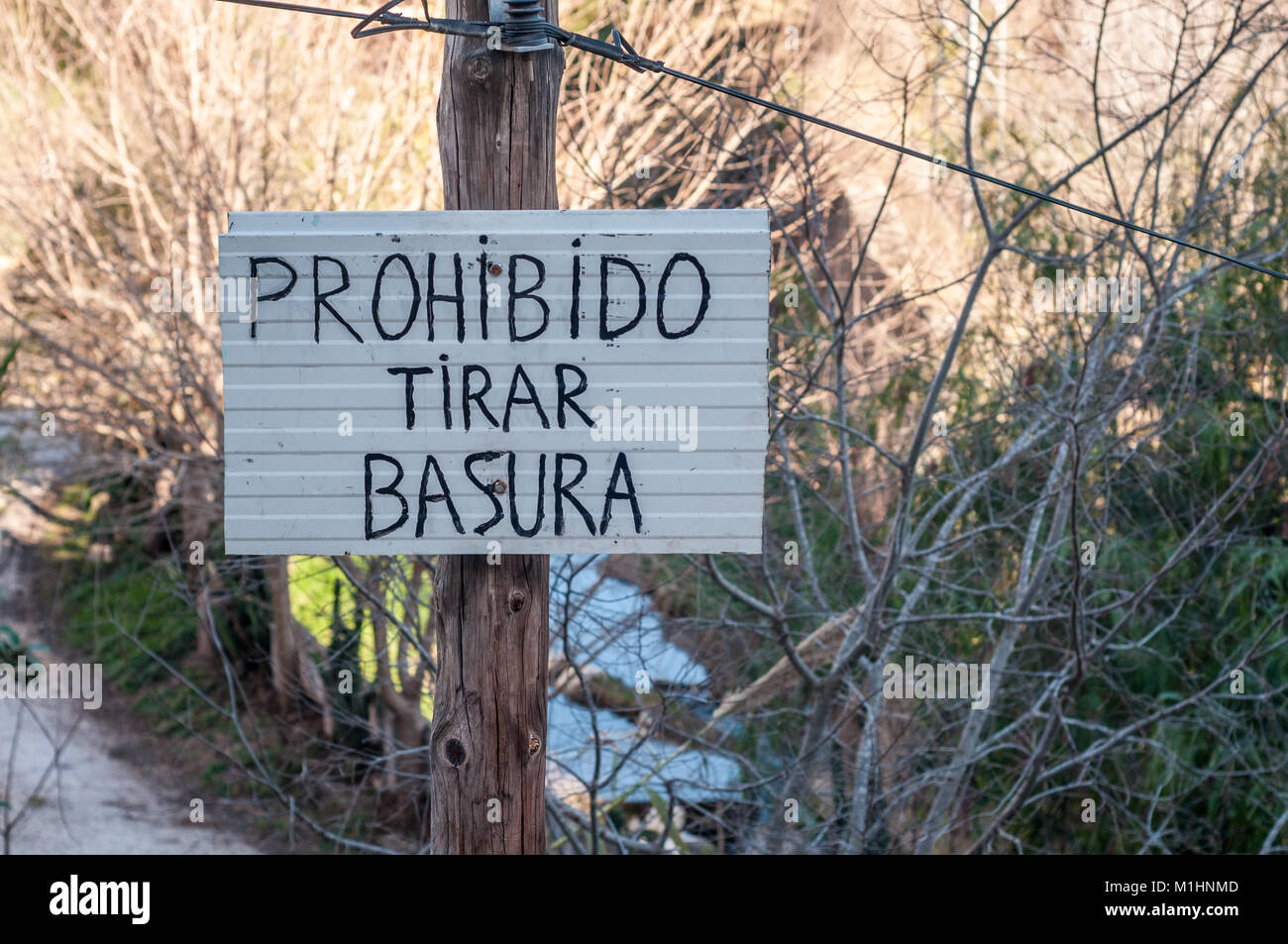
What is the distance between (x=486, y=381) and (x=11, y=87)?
870cm

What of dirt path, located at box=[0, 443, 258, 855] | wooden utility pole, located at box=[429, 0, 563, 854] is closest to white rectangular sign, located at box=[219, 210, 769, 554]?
wooden utility pole, located at box=[429, 0, 563, 854]

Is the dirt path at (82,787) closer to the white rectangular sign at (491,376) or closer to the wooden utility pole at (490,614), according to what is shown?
the wooden utility pole at (490,614)

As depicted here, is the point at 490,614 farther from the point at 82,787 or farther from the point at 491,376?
the point at 82,787

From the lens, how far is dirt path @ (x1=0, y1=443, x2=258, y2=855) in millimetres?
8094

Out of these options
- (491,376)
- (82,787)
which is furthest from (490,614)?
(82,787)

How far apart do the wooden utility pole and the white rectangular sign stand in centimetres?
23

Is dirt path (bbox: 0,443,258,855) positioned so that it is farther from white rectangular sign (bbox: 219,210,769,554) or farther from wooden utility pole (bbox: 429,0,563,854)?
white rectangular sign (bbox: 219,210,769,554)

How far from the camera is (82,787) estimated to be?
358 inches

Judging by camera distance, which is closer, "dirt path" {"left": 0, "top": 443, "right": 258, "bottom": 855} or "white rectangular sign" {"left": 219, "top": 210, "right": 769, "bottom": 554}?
"white rectangular sign" {"left": 219, "top": 210, "right": 769, "bottom": 554}

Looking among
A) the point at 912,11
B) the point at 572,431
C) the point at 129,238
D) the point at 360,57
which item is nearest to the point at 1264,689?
the point at 912,11

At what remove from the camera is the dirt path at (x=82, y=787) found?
8094 mm

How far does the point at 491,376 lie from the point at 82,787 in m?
8.72
